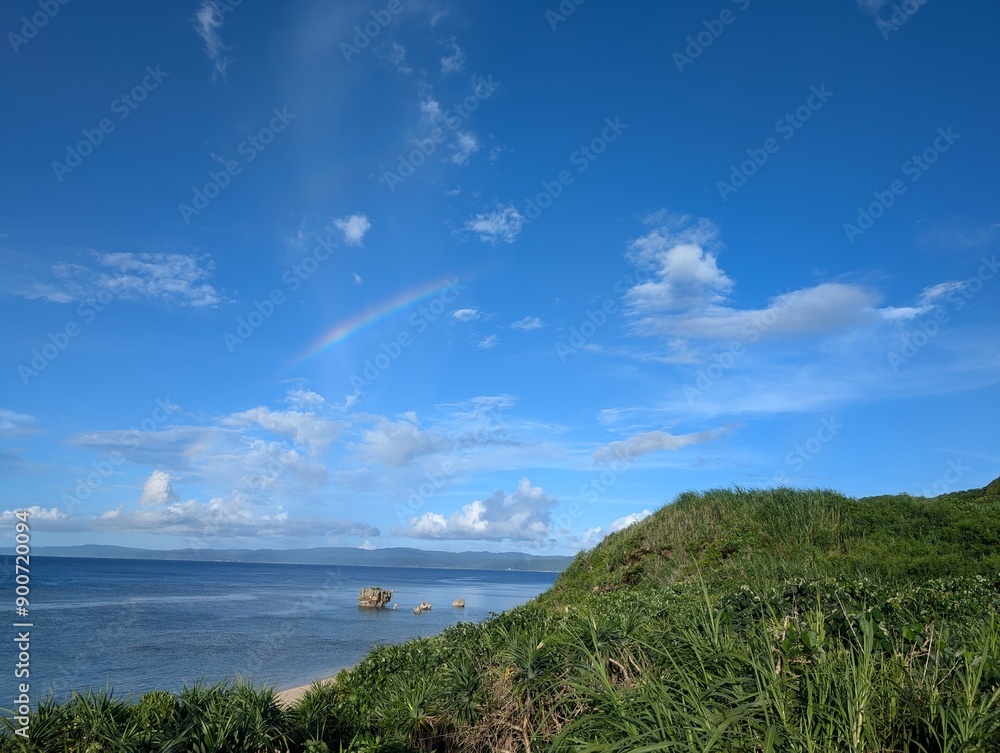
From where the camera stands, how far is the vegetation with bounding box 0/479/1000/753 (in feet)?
13.2

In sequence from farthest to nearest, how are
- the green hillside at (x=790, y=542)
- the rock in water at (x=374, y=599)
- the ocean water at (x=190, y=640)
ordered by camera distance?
the rock in water at (x=374, y=599) → the ocean water at (x=190, y=640) → the green hillside at (x=790, y=542)

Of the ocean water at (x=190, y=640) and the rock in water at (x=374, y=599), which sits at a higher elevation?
the ocean water at (x=190, y=640)

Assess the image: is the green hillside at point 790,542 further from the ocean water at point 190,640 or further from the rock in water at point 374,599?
the rock in water at point 374,599

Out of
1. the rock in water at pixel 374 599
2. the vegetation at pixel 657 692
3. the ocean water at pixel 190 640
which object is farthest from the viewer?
the rock in water at pixel 374 599

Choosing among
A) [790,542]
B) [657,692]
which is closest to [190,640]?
[790,542]

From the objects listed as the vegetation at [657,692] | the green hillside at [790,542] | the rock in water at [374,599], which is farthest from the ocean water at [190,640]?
the green hillside at [790,542]

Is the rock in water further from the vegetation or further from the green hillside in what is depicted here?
the vegetation

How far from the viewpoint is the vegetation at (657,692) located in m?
4.04

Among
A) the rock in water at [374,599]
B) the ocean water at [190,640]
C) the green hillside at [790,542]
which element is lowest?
the rock in water at [374,599]

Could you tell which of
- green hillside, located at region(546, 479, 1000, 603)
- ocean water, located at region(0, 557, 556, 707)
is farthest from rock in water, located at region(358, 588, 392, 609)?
green hillside, located at region(546, 479, 1000, 603)

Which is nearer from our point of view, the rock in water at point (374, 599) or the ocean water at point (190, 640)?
the ocean water at point (190, 640)

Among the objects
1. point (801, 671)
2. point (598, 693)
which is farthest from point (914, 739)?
point (598, 693)

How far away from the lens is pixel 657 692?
15.6 ft

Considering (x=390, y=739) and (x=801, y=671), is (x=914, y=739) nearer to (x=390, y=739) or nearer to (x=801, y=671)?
(x=801, y=671)
